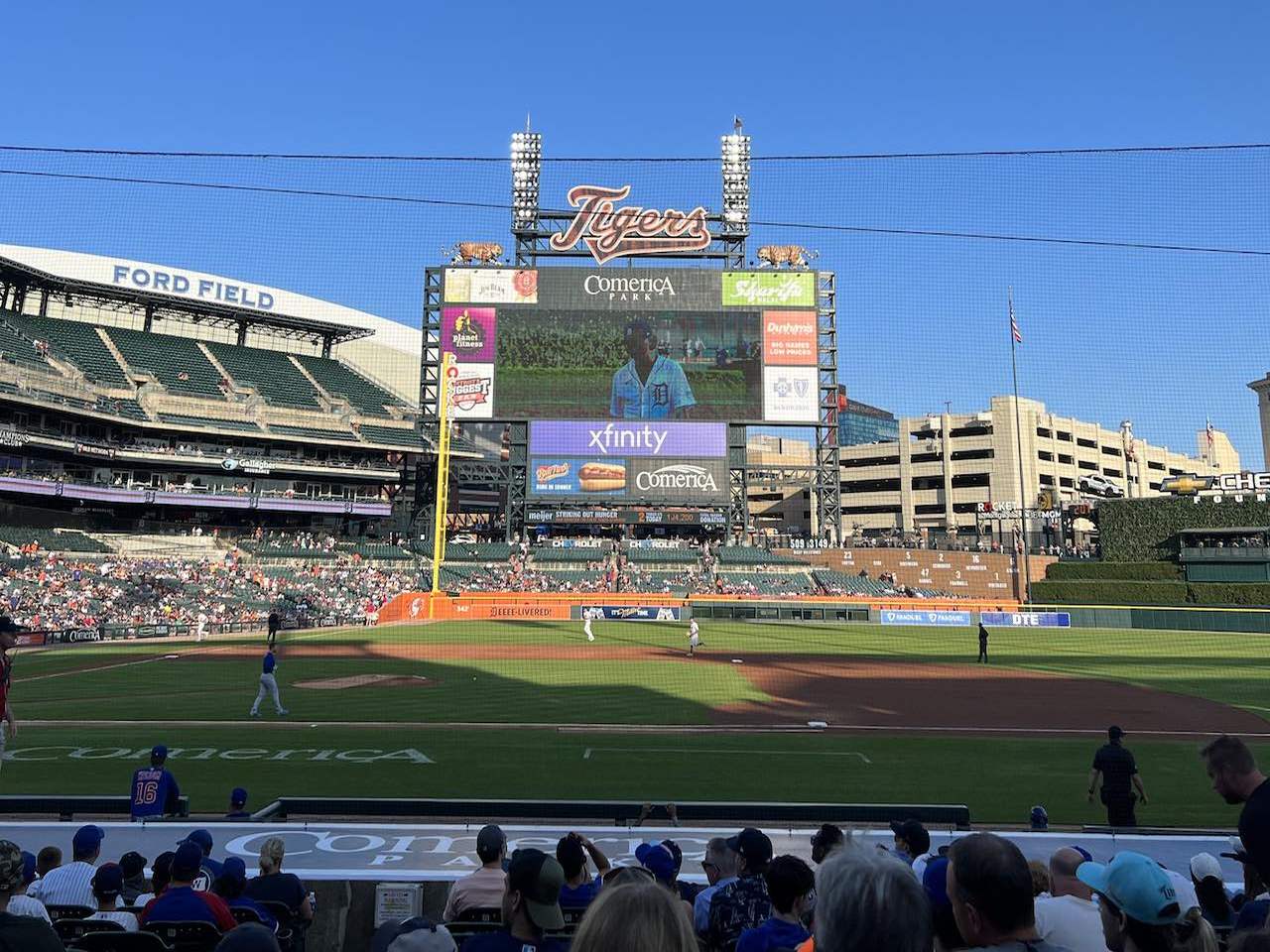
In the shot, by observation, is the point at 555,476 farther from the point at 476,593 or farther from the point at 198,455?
the point at 198,455

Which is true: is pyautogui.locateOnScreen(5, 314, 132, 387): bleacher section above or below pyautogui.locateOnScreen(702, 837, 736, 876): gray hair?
above

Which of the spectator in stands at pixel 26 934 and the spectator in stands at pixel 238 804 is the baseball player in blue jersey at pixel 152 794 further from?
the spectator in stands at pixel 26 934

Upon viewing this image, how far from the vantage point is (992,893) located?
2.53 m

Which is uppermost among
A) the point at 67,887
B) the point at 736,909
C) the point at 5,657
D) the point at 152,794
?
the point at 5,657

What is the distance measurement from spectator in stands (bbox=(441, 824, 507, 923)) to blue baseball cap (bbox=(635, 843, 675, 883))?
89 centimetres

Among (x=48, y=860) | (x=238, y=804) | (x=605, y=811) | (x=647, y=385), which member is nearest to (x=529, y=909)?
(x=48, y=860)

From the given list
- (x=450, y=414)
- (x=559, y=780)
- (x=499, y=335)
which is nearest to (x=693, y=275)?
(x=499, y=335)

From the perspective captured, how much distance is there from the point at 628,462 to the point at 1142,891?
56969 millimetres

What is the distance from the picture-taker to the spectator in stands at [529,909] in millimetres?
2957

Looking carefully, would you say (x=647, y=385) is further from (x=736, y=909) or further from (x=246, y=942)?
(x=246, y=942)

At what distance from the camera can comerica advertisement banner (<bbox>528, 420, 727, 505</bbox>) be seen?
5947 cm

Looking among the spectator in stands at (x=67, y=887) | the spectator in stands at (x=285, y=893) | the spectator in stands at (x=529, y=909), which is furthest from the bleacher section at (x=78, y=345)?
the spectator in stands at (x=529, y=909)

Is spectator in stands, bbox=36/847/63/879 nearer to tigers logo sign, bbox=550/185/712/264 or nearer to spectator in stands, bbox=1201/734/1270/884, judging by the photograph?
spectator in stands, bbox=1201/734/1270/884

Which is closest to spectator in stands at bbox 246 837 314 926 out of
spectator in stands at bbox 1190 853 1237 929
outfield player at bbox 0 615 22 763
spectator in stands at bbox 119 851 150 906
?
spectator in stands at bbox 119 851 150 906
